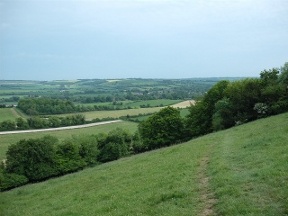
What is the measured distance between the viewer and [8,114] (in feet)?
429

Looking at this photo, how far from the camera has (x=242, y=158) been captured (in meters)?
21.7

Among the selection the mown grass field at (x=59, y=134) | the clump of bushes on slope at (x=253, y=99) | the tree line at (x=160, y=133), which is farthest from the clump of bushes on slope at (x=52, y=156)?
the clump of bushes on slope at (x=253, y=99)

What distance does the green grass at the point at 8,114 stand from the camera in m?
120

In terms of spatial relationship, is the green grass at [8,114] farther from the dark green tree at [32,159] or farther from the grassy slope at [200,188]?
the grassy slope at [200,188]

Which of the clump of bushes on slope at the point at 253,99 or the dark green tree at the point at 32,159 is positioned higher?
the clump of bushes on slope at the point at 253,99

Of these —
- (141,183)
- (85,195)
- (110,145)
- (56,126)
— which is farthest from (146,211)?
(56,126)

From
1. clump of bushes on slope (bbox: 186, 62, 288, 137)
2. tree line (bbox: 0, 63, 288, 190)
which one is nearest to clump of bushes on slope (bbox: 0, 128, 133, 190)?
tree line (bbox: 0, 63, 288, 190)

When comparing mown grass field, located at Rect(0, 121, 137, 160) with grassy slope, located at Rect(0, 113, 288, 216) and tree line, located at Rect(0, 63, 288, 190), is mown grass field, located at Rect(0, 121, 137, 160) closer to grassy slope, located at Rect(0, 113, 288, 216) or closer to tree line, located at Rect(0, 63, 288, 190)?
tree line, located at Rect(0, 63, 288, 190)

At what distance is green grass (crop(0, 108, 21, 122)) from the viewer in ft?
395

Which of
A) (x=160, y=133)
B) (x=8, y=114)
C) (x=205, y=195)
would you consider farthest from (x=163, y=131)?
(x=8, y=114)

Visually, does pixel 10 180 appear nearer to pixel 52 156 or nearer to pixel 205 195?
pixel 52 156

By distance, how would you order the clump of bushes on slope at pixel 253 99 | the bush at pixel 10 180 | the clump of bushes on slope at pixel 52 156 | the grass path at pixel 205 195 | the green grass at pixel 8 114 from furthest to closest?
the green grass at pixel 8 114
the clump of bushes on slope at pixel 52 156
the bush at pixel 10 180
the clump of bushes on slope at pixel 253 99
the grass path at pixel 205 195

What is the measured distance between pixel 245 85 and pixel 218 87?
1001 centimetres

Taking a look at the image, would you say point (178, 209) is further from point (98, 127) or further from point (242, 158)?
point (98, 127)
